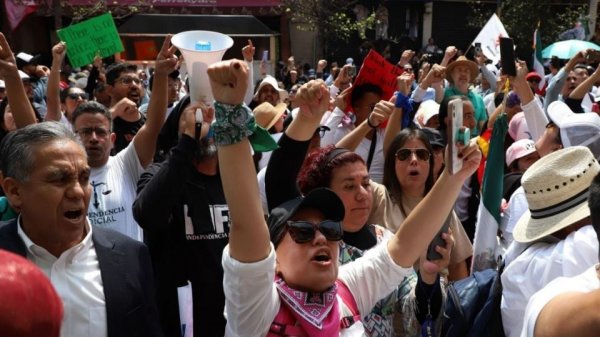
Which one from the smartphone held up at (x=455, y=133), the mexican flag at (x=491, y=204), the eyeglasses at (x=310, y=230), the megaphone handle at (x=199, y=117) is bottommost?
the mexican flag at (x=491, y=204)

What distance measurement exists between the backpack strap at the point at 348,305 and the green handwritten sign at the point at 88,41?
516 centimetres

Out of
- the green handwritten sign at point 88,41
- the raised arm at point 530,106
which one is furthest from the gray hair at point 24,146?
the green handwritten sign at point 88,41

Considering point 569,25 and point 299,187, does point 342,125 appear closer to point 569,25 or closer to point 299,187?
point 299,187

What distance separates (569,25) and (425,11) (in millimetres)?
7870

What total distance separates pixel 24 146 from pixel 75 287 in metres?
0.53

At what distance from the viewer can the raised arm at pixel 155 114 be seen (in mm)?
3521

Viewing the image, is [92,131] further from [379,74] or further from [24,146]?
[379,74]

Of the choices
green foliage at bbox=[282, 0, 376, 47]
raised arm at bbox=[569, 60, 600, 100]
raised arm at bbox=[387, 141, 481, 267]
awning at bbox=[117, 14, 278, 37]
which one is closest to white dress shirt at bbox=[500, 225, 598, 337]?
raised arm at bbox=[387, 141, 481, 267]

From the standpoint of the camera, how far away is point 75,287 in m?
2.12

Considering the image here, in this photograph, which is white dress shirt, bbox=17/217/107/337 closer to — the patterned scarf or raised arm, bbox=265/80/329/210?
the patterned scarf

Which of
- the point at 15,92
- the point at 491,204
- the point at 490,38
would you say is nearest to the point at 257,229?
the point at 491,204

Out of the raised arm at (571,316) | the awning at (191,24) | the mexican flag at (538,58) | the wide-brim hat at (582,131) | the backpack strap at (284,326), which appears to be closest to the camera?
the raised arm at (571,316)

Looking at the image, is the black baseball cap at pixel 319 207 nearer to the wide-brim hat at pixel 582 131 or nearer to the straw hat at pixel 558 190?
the straw hat at pixel 558 190

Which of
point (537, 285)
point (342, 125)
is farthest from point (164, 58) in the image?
point (537, 285)
